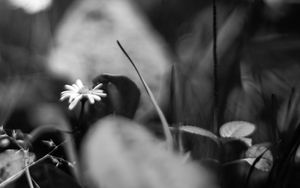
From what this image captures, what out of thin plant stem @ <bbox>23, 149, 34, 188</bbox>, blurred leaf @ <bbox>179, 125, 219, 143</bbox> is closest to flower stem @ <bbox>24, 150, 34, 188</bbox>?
thin plant stem @ <bbox>23, 149, 34, 188</bbox>

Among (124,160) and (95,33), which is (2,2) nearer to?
(95,33)

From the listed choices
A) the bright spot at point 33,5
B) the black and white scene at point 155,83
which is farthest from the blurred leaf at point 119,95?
the bright spot at point 33,5

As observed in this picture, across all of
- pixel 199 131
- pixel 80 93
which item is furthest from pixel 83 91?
pixel 199 131

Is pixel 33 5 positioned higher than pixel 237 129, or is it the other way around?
pixel 33 5

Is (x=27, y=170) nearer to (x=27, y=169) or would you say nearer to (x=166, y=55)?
(x=27, y=169)

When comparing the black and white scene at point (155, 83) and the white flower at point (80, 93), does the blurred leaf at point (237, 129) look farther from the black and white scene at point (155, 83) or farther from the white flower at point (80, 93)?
the white flower at point (80, 93)

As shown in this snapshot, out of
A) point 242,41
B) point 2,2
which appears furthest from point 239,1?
point 2,2

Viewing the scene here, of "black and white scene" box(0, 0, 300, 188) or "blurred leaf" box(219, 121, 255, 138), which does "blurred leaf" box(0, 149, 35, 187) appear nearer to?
"black and white scene" box(0, 0, 300, 188)
